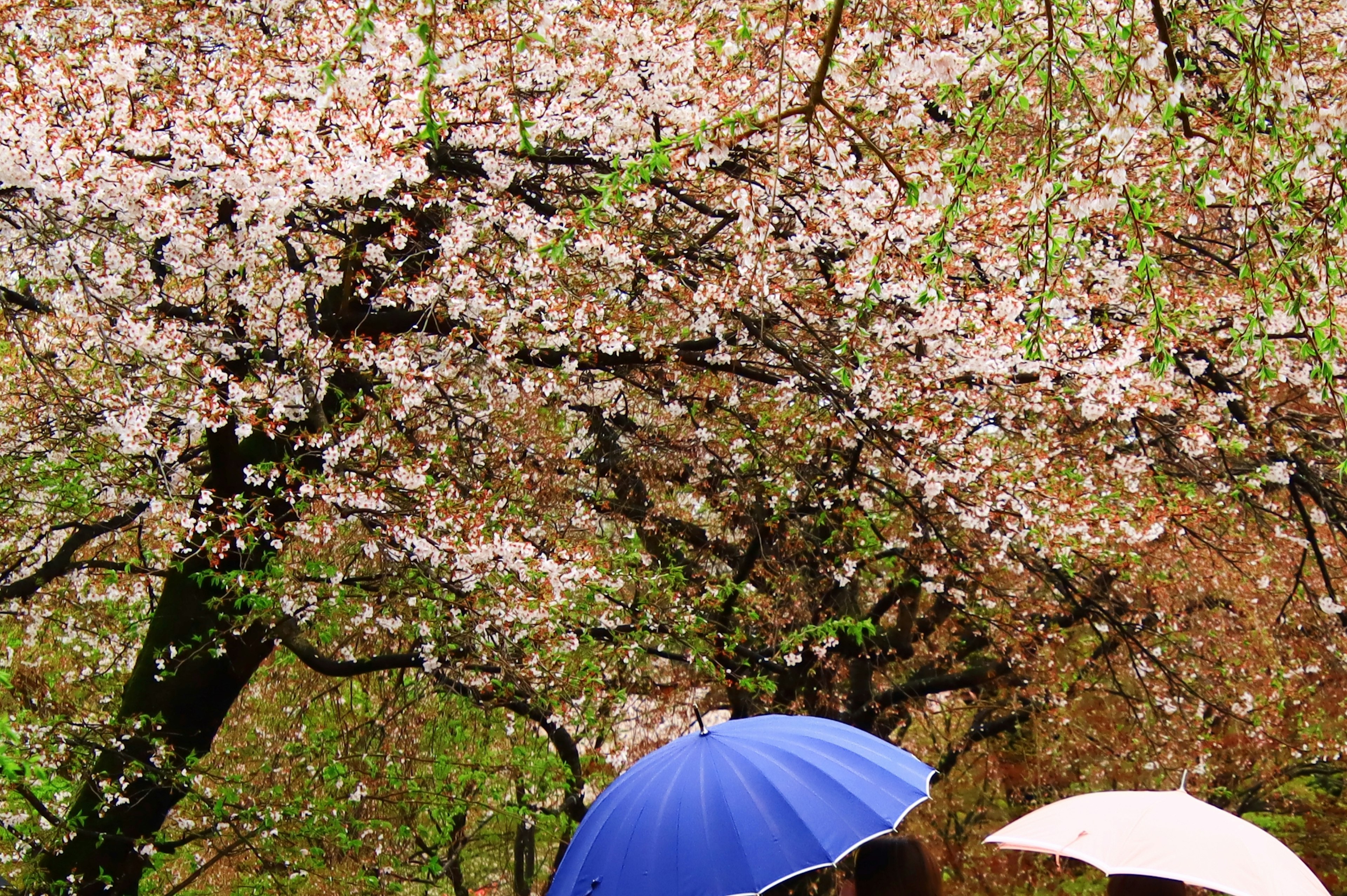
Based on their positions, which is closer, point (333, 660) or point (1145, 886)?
point (1145, 886)

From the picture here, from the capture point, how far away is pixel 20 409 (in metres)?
6.22

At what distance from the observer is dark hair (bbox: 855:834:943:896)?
2906 mm

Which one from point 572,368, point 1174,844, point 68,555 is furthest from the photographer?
point 68,555

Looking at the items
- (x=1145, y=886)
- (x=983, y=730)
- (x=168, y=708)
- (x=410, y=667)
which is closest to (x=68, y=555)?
(x=168, y=708)

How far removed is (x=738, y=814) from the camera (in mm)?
2975


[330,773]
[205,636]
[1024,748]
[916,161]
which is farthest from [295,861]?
[1024,748]

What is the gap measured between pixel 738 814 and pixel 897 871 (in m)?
0.45

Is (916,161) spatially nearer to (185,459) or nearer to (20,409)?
(185,459)

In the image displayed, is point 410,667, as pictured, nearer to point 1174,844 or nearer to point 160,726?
point 160,726

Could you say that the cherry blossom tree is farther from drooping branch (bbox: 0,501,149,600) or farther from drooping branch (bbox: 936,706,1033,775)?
drooping branch (bbox: 936,706,1033,775)

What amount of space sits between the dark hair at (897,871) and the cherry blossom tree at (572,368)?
169cm

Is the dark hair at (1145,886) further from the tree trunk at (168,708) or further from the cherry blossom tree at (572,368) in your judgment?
the tree trunk at (168,708)

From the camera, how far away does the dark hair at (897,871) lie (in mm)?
2906

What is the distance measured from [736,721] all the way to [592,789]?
6.54 metres
